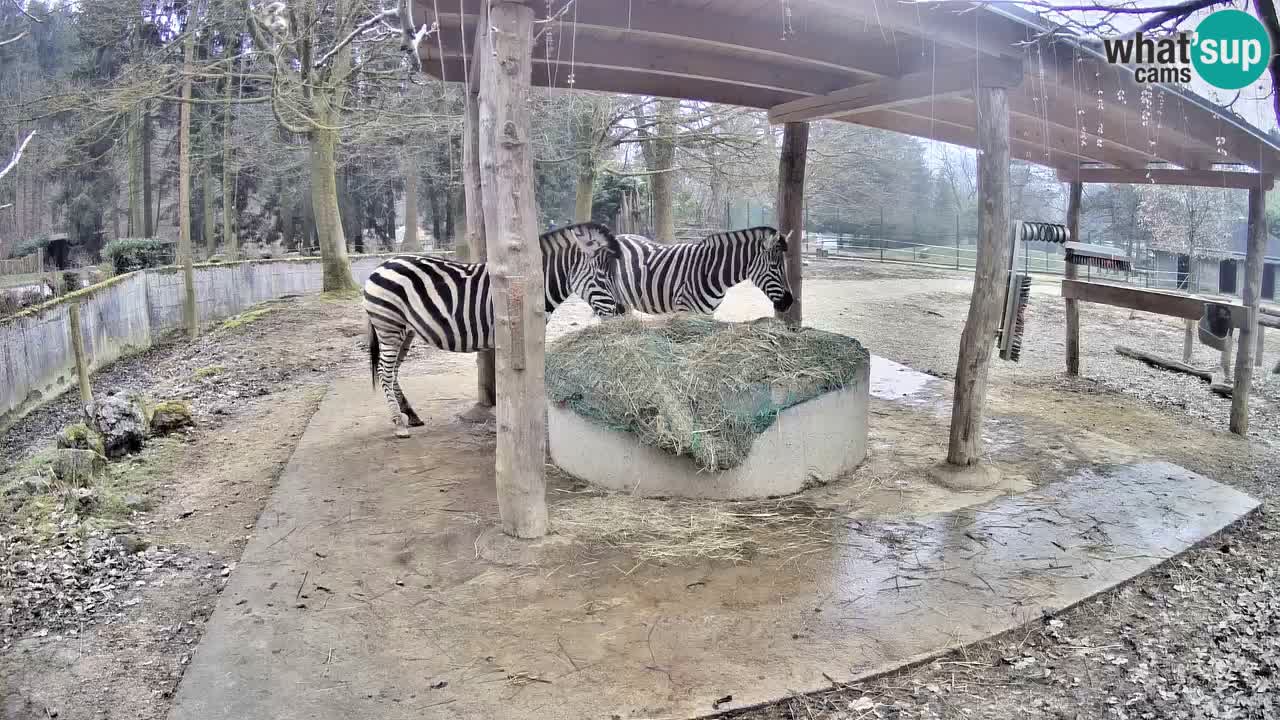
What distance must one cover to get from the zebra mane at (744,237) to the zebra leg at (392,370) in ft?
10.7

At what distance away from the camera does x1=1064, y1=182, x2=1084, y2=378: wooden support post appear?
29.0 feet

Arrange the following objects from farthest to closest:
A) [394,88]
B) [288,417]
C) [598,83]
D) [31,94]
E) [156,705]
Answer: [394,88]
[31,94]
[288,417]
[598,83]
[156,705]

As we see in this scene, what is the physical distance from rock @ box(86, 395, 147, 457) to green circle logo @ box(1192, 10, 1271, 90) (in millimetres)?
7359

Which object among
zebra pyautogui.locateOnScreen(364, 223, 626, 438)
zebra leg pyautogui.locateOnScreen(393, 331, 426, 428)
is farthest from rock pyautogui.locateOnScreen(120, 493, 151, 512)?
zebra leg pyautogui.locateOnScreen(393, 331, 426, 428)

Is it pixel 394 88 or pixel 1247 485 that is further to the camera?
pixel 394 88

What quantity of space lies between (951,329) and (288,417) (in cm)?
990

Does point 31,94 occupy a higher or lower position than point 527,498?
higher

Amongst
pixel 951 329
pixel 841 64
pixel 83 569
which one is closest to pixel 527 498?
pixel 83 569

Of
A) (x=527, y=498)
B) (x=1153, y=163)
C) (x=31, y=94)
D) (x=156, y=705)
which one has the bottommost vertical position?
(x=156, y=705)

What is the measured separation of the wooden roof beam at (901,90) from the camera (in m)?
4.93

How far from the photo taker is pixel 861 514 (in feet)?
15.0

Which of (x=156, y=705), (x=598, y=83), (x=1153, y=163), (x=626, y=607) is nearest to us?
(x=156, y=705)

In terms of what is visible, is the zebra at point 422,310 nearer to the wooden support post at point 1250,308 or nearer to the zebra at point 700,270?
the zebra at point 700,270

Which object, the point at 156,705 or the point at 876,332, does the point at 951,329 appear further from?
the point at 156,705
